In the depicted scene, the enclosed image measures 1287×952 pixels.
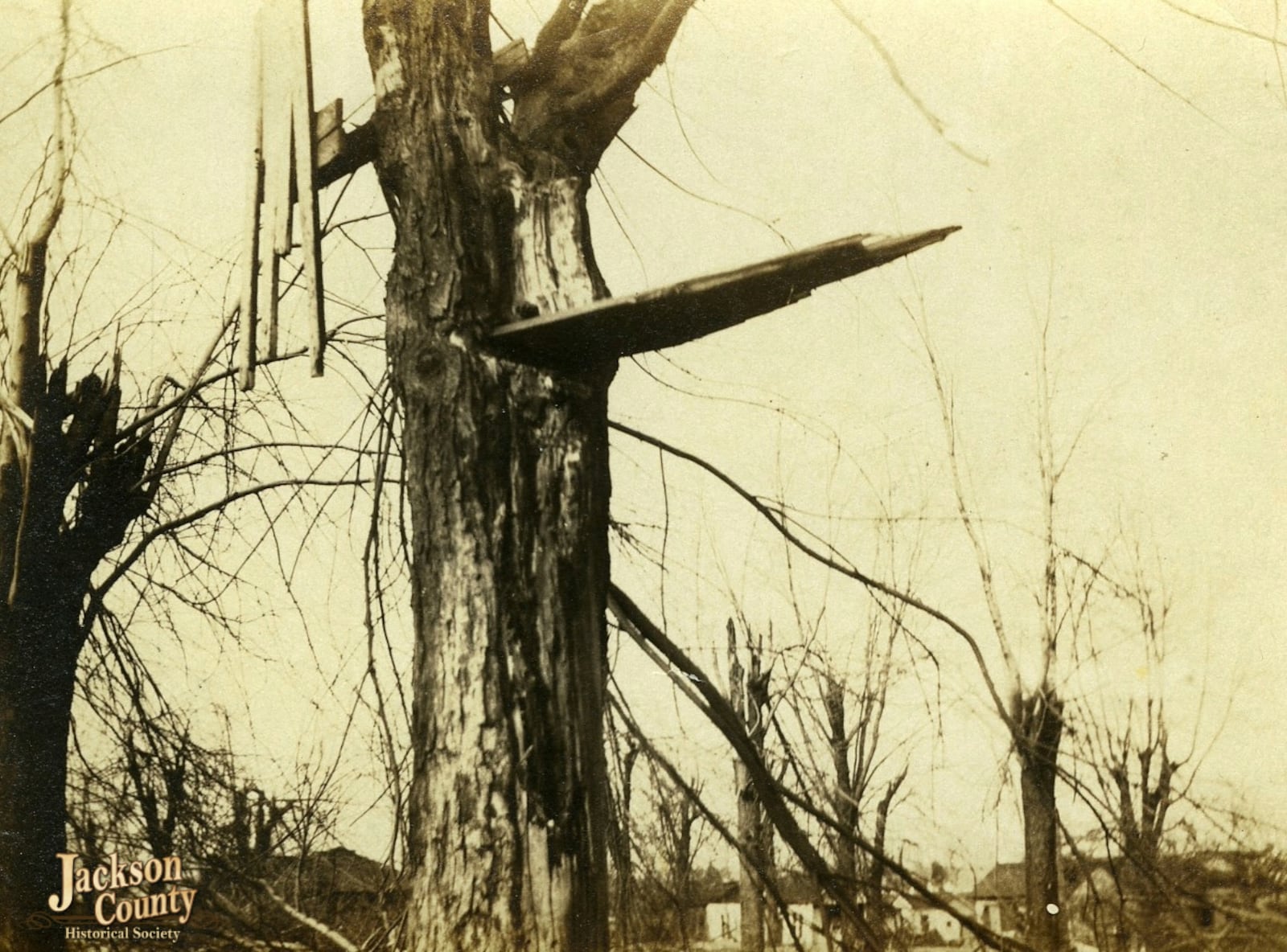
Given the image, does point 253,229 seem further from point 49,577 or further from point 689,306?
point 49,577

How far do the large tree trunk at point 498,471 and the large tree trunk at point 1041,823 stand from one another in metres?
2.98

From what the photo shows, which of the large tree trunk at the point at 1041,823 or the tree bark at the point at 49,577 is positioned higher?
the tree bark at the point at 49,577

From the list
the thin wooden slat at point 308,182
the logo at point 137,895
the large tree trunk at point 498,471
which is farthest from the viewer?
the logo at point 137,895

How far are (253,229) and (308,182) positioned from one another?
0.23 metres

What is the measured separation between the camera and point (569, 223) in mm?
2184

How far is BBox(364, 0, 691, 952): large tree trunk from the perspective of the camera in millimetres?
1779

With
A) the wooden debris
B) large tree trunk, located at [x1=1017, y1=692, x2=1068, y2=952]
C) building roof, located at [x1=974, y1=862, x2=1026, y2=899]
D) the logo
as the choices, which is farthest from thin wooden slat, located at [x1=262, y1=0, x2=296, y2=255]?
building roof, located at [x1=974, y1=862, x2=1026, y2=899]

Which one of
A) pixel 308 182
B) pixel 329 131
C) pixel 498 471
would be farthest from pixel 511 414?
pixel 329 131

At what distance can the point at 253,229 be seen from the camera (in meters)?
2.58

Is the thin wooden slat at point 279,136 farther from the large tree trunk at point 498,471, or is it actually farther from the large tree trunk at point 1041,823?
the large tree trunk at point 1041,823

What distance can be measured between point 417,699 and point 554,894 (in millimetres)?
434

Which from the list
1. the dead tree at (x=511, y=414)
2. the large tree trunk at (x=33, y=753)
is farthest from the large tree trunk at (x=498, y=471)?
the large tree trunk at (x=33, y=753)

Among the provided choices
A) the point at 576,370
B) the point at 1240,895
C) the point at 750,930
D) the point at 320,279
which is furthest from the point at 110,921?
the point at 750,930

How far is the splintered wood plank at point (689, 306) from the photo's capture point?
1874mm
